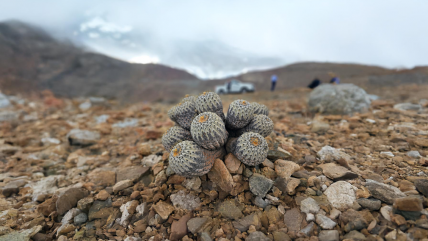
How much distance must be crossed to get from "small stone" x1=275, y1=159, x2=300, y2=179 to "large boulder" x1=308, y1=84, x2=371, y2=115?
12.0 feet

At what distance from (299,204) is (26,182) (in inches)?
162

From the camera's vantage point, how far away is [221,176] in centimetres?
227

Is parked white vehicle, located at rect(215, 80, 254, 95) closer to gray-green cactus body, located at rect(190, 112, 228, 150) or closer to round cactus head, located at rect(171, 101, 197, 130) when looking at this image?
round cactus head, located at rect(171, 101, 197, 130)

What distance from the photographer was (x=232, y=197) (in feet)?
7.40

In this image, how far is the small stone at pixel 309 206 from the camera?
1968mm

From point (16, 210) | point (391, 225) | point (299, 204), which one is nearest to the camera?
point (391, 225)

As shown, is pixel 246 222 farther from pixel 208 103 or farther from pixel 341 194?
pixel 208 103

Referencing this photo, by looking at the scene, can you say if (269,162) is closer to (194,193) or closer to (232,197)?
(232,197)

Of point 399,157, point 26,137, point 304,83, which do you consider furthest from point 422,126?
point 304,83

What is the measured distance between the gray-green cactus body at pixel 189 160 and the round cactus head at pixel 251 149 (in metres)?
0.39

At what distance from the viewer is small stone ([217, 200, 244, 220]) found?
2.07 metres

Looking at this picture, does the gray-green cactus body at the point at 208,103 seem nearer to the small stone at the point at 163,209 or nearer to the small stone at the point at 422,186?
the small stone at the point at 163,209

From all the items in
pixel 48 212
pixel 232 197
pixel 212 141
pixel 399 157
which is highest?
pixel 212 141

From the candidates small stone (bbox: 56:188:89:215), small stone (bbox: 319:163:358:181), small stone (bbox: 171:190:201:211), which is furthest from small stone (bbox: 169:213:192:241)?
small stone (bbox: 319:163:358:181)
